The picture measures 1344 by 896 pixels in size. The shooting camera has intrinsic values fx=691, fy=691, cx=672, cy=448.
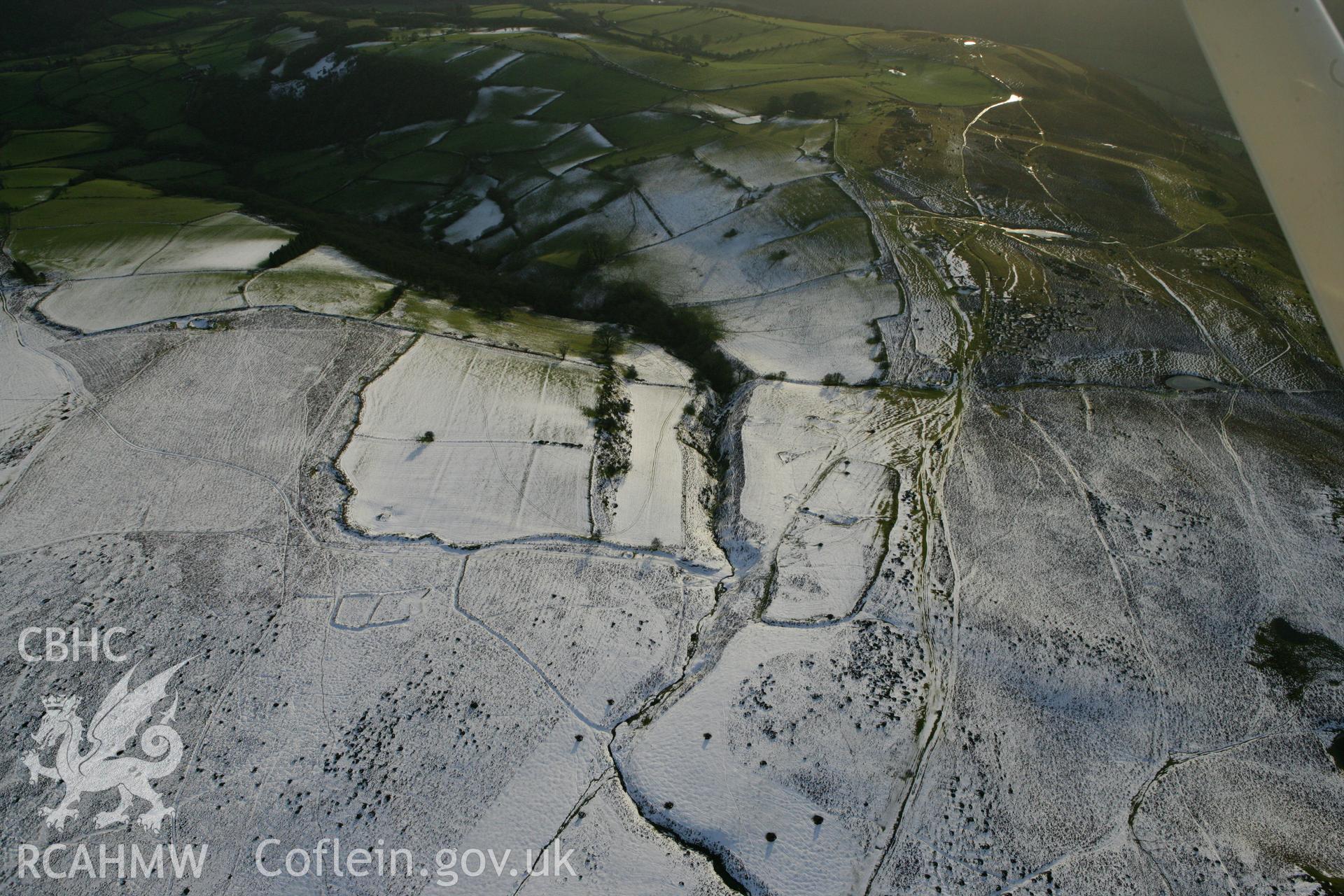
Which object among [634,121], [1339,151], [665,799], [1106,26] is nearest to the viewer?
[1339,151]

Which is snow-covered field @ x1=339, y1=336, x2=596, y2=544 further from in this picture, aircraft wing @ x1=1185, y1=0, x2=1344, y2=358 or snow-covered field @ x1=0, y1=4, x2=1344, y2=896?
aircraft wing @ x1=1185, y1=0, x2=1344, y2=358

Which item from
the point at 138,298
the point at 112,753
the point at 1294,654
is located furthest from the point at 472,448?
the point at 1294,654

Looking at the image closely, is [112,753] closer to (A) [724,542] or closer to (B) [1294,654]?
(A) [724,542]

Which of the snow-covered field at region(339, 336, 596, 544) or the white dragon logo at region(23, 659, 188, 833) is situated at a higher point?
the white dragon logo at region(23, 659, 188, 833)

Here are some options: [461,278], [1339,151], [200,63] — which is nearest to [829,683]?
[1339,151]

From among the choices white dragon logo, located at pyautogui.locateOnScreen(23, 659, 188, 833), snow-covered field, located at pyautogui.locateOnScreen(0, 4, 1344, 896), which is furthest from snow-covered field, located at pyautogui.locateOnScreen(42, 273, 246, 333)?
white dragon logo, located at pyautogui.locateOnScreen(23, 659, 188, 833)

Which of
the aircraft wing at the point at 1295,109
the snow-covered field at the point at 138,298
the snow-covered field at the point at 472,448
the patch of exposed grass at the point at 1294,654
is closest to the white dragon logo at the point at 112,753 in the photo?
the snow-covered field at the point at 472,448

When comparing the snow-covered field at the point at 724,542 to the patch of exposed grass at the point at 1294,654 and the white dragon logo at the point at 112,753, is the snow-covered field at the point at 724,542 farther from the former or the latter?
the white dragon logo at the point at 112,753

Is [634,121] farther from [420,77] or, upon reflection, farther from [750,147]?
[420,77]
